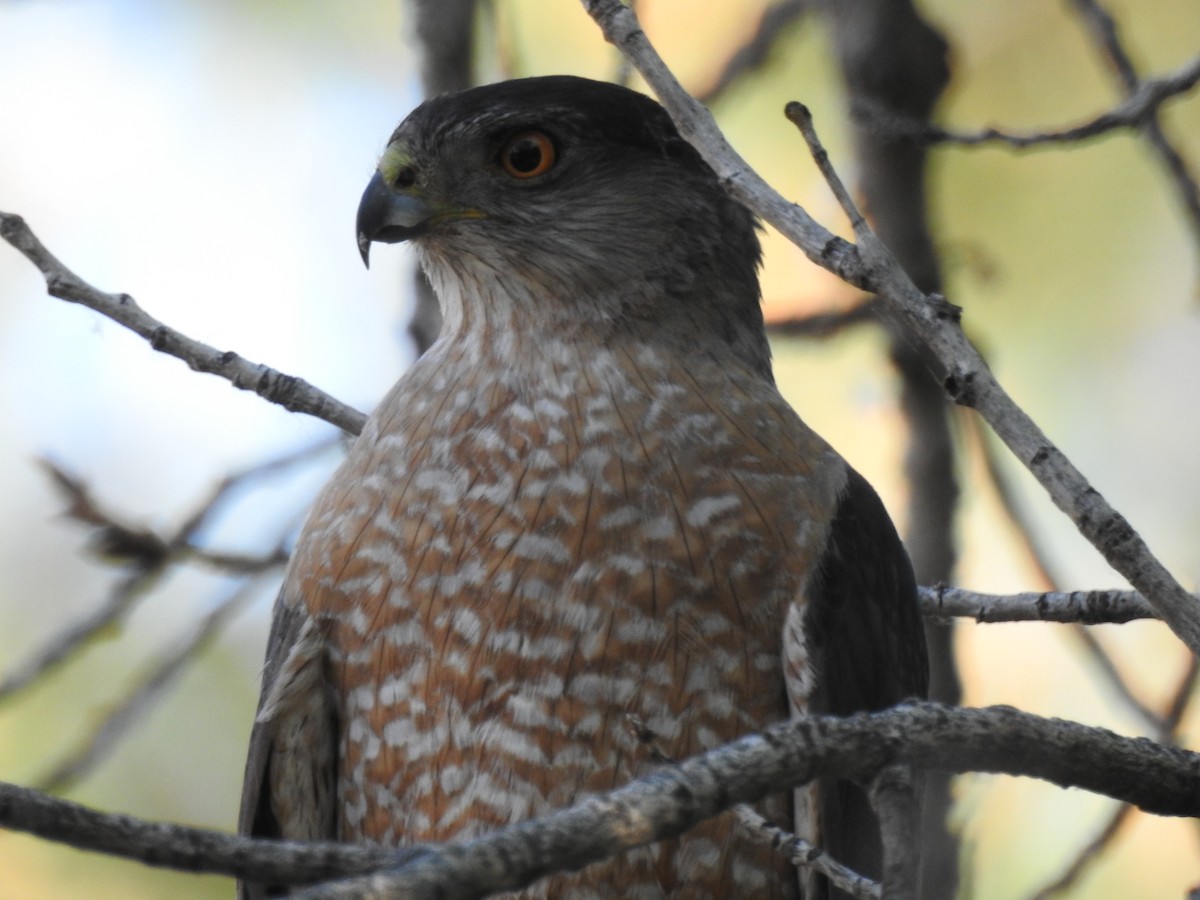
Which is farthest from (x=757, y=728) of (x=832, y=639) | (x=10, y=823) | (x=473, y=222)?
(x=10, y=823)

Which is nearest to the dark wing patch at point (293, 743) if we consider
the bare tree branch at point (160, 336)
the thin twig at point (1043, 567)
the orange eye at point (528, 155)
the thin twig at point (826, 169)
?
the bare tree branch at point (160, 336)

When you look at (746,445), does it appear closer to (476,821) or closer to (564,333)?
(564,333)

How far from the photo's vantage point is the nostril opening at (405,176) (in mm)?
3885

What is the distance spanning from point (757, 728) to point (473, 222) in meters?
1.54

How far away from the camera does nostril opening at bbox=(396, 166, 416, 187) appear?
3885mm

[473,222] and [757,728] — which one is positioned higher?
[473,222]

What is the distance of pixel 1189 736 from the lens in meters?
4.84

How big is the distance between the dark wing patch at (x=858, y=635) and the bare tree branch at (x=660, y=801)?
3.21 ft

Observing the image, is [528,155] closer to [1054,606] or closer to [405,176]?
[405,176]

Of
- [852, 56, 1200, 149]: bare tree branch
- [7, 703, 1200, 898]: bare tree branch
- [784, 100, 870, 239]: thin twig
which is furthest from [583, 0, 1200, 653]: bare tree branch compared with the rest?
[852, 56, 1200, 149]: bare tree branch

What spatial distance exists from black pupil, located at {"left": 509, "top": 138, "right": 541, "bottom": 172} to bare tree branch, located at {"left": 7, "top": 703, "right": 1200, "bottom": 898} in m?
2.29

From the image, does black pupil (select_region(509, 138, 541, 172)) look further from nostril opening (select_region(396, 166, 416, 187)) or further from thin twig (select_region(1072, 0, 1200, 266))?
thin twig (select_region(1072, 0, 1200, 266))

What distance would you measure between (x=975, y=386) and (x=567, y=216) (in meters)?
1.82

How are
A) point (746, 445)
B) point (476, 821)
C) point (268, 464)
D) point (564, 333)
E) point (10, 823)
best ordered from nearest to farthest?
point (10, 823) < point (476, 821) < point (746, 445) < point (564, 333) < point (268, 464)
